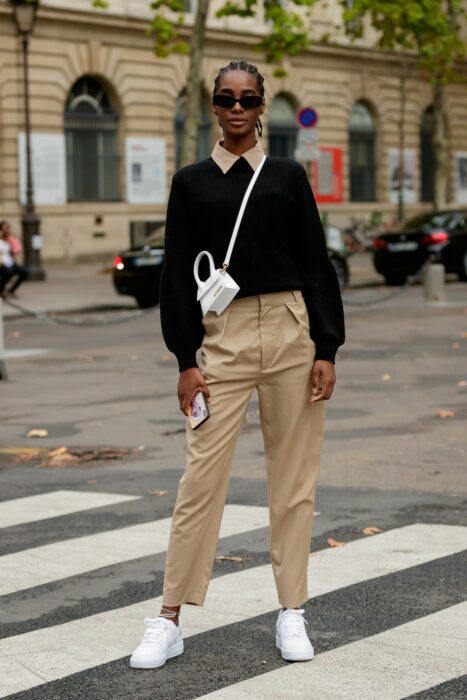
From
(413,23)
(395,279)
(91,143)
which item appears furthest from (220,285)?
(91,143)

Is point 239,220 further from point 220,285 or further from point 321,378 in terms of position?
point 321,378

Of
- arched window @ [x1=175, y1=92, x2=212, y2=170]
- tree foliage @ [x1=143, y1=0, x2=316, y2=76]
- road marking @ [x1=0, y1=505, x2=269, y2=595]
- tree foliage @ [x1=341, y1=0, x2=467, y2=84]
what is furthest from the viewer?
arched window @ [x1=175, y1=92, x2=212, y2=170]

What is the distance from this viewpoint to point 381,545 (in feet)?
23.1

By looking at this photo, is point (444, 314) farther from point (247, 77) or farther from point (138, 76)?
point (138, 76)

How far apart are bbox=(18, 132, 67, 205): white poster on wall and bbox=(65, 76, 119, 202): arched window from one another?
781 millimetres

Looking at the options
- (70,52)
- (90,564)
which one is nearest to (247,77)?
(90,564)

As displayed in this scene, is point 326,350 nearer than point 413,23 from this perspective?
Yes

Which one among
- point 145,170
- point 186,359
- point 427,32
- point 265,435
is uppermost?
point 427,32

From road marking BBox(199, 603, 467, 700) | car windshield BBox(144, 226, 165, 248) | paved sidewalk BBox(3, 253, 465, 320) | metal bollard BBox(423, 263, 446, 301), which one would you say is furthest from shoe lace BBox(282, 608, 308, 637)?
car windshield BBox(144, 226, 165, 248)

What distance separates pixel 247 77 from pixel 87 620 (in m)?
2.04

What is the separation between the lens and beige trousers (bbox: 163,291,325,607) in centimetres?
509

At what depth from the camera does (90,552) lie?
7.00 m

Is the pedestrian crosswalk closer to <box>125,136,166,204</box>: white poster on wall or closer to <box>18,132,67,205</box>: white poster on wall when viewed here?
<box>18,132,67,205</box>: white poster on wall

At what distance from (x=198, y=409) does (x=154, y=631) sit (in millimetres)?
728
